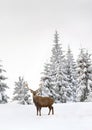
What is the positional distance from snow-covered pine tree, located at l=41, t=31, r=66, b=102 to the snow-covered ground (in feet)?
72.5

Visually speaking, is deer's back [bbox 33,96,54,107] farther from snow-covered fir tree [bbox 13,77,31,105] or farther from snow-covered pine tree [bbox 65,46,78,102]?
snow-covered fir tree [bbox 13,77,31,105]

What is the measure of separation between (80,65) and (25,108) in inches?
954

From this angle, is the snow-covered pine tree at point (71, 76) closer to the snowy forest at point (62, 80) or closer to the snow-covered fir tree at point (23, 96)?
the snowy forest at point (62, 80)

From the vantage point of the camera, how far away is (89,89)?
47062 millimetres

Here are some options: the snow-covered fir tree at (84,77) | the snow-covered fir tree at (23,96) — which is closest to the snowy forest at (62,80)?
the snow-covered fir tree at (84,77)

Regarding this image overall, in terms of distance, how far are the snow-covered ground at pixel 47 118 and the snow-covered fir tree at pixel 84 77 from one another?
22.8m

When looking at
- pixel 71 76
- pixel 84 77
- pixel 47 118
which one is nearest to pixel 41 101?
pixel 47 118

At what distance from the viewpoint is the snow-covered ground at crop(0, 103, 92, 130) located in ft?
55.2

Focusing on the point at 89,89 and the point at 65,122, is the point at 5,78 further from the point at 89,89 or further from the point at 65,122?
the point at 65,122

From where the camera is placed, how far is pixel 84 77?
47.1m

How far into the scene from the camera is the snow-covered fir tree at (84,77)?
154ft

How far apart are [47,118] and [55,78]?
94.8ft

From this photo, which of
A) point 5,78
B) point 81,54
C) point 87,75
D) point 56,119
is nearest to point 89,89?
point 87,75

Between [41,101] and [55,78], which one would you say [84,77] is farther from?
[41,101]
